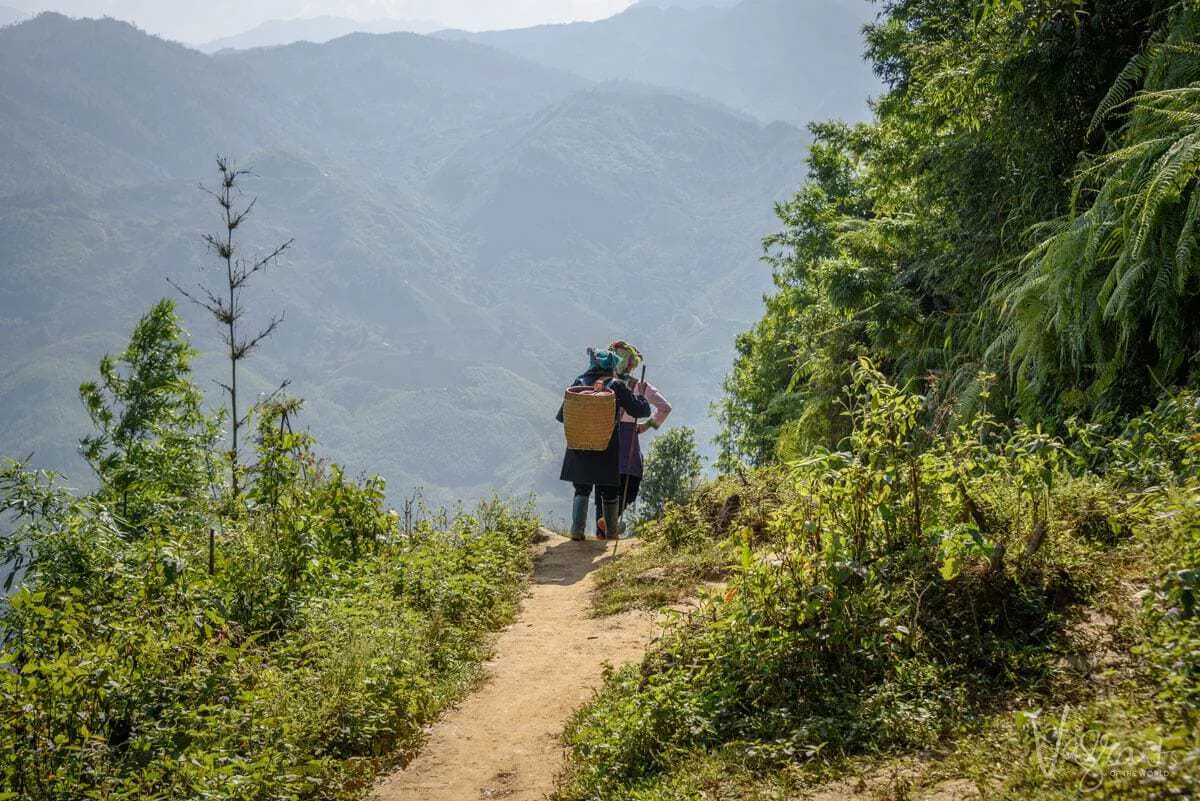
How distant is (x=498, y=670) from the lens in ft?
23.1

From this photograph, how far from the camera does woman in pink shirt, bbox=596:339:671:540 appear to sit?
12461 mm

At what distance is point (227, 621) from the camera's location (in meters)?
6.41

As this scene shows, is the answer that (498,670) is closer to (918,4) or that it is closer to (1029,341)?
(1029,341)

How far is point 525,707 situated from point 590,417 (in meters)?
5.80

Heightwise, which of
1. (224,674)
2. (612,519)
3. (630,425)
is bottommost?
(224,674)

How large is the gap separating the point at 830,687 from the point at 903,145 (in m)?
9.81

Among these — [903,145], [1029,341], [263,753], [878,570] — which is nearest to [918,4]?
[903,145]

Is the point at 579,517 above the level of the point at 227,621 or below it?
above

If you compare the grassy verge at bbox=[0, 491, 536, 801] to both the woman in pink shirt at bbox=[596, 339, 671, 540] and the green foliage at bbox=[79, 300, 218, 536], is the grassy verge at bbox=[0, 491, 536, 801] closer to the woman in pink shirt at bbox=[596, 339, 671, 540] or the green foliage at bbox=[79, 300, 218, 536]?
the green foliage at bbox=[79, 300, 218, 536]

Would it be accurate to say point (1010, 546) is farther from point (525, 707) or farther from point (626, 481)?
point (626, 481)

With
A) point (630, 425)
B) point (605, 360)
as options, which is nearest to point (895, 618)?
point (630, 425)

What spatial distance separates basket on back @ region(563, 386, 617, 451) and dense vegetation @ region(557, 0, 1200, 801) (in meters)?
2.96

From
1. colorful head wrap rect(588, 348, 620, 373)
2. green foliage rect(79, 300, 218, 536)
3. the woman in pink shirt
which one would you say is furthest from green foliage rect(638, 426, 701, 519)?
green foliage rect(79, 300, 218, 536)

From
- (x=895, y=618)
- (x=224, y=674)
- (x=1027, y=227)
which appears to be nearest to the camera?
(x=895, y=618)
